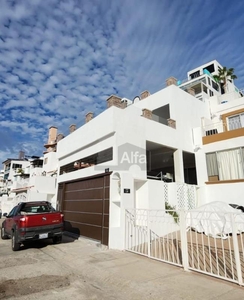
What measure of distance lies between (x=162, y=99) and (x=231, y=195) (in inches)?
296

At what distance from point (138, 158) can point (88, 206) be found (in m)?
3.43

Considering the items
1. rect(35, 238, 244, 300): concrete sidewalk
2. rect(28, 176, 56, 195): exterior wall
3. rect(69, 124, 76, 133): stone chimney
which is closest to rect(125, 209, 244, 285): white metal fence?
rect(35, 238, 244, 300): concrete sidewalk

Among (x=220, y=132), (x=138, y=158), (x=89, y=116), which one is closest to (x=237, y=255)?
(x=138, y=158)

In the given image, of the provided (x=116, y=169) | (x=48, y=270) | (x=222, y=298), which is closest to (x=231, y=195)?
(x=116, y=169)

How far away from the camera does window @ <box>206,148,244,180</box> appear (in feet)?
38.9

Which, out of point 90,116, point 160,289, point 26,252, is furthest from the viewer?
point 90,116

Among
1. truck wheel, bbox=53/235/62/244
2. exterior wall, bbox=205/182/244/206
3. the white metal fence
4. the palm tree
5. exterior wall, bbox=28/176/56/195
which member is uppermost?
the palm tree

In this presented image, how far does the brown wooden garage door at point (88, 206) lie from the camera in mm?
8602

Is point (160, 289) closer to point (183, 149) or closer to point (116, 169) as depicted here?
point (116, 169)

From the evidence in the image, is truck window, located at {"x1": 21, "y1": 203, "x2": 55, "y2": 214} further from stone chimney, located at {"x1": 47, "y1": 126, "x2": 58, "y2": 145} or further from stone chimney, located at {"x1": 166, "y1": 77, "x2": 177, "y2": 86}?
stone chimney, located at {"x1": 47, "y1": 126, "x2": 58, "y2": 145}

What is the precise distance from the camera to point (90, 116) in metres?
12.3

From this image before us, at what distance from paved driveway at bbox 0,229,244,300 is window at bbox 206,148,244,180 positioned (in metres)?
8.53

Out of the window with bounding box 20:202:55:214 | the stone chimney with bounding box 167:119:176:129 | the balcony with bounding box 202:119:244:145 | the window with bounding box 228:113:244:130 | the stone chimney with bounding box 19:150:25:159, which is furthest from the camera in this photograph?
the stone chimney with bounding box 19:150:25:159

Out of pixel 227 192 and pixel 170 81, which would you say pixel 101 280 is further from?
pixel 170 81
